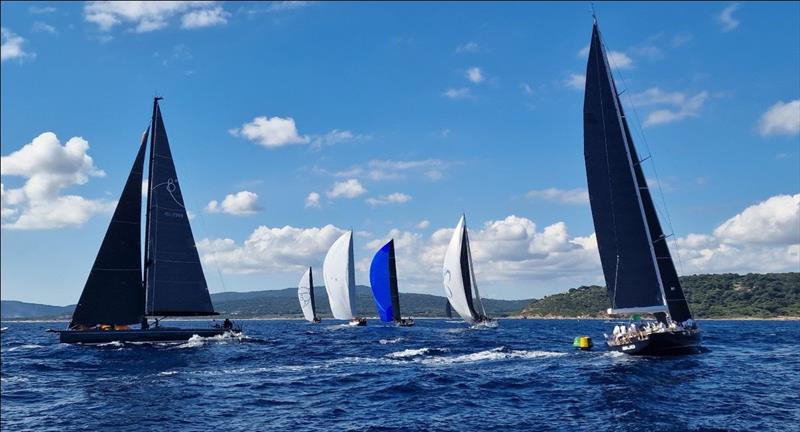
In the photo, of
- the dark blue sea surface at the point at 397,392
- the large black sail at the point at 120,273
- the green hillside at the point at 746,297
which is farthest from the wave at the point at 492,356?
the green hillside at the point at 746,297

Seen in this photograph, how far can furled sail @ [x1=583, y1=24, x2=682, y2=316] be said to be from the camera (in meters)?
43.4

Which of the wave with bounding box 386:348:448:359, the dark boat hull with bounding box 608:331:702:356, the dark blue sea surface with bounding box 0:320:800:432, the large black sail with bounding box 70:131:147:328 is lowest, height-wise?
the dark blue sea surface with bounding box 0:320:800:432

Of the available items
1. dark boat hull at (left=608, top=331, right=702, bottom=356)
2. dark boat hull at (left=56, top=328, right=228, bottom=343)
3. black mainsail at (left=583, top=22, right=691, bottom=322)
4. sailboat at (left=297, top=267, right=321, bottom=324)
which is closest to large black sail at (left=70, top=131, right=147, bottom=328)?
dark boat hull at (left=56, top=328, right=228, bottom=343)

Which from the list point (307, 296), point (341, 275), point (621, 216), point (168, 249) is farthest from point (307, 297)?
point (621, 216)

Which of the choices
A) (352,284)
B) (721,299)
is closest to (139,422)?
(352,284)

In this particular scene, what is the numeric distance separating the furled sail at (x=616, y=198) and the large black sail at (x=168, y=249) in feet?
118

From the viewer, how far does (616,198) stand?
4416 cm

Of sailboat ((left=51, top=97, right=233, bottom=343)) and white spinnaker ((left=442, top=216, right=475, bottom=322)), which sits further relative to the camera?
white spinnaker ((left=442, top=216, right=475, bottom=322))

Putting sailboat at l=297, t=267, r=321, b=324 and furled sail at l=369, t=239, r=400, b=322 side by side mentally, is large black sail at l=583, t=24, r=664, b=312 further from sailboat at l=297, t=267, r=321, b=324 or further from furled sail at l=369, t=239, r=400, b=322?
sailboat at l=297, t=267, r=321, b=324

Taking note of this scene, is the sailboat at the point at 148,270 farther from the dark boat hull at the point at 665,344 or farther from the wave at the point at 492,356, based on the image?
the dark boat hull at the point at 665,344

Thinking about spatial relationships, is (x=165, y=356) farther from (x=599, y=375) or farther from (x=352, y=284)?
(x=352, y=284)

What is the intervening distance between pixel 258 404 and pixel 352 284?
275ft

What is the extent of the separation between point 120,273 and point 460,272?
5392 centimetres

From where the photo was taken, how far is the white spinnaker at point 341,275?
108000 mm
